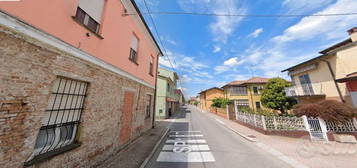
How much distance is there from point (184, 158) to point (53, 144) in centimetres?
417

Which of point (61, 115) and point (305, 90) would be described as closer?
point (61, 115)

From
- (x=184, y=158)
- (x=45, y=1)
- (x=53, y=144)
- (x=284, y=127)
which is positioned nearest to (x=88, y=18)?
(x=45, y=1)

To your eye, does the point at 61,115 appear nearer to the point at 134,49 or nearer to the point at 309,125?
the point at 134,49

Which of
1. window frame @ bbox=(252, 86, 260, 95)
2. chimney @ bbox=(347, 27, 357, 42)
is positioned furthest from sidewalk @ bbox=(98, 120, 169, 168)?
window frame @ bbox=(252, 86, 260, 95)

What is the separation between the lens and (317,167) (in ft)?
13.4

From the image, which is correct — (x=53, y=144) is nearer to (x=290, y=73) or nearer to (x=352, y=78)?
(x=352, y=78)

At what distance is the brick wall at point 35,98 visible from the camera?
1.91 metres

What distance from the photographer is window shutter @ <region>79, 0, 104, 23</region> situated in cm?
340

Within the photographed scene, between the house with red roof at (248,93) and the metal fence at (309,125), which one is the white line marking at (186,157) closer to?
the metal fence at (309,125)

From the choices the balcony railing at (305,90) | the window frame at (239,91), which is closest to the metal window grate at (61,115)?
the balcony railing at (305,90)

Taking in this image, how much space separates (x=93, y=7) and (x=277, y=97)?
17.8 metres

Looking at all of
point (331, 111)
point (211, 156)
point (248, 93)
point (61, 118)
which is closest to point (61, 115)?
point (61, 118)

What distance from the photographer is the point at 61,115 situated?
297 cm

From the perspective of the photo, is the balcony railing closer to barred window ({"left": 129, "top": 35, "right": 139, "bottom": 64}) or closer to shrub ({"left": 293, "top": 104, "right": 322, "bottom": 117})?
shrub ({"left": 293, "top": 104, "right": 322, "bottom": 117})
